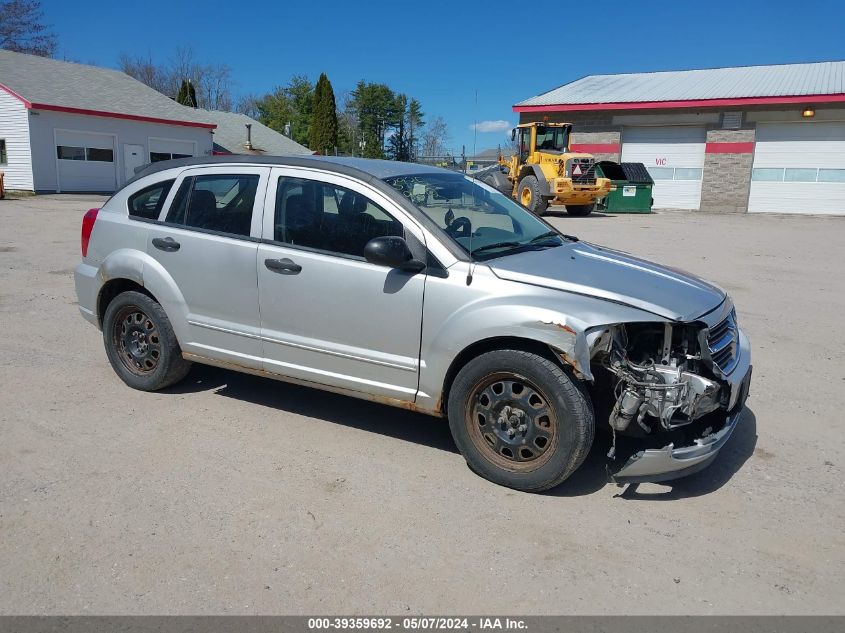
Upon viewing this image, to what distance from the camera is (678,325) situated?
3676 millimetres

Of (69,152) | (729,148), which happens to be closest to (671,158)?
(729,148)

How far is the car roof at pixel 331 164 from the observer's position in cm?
448

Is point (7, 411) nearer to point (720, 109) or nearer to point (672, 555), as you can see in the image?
point (672, 555)

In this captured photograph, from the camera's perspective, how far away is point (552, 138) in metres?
25.1

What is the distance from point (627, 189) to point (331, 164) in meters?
25.4

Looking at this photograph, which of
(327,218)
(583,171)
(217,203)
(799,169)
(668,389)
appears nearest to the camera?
(668,389)

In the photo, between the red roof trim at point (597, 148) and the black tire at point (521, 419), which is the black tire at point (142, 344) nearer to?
the black tire at point (521, 419)

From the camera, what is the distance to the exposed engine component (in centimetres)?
359

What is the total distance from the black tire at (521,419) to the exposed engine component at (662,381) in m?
0.20

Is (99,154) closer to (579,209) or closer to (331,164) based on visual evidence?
(579,209)

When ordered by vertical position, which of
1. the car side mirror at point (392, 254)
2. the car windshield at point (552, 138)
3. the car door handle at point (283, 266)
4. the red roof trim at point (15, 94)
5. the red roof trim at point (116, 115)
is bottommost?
the car door handle at point (283, 266)

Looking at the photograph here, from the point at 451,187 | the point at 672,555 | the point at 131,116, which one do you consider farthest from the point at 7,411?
the point at 131,116

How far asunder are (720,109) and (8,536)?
32830 mm

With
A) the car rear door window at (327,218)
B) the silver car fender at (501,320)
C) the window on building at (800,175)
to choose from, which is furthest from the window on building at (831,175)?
the car rear door window at (327,218)
